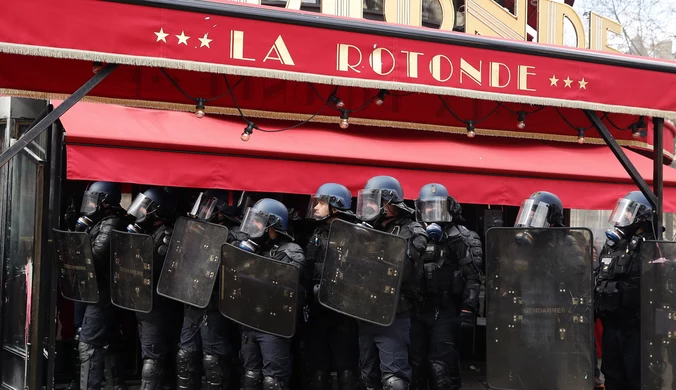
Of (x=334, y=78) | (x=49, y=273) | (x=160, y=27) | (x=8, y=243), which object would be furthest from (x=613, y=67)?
(x=8, y=243)

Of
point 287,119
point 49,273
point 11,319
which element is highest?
point 287,119

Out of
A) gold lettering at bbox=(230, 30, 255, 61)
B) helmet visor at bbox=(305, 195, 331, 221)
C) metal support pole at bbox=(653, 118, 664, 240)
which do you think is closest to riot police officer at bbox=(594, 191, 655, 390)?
metal support pole at bbox=(653, 118, 664, 240)

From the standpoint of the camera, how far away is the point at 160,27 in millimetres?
4699

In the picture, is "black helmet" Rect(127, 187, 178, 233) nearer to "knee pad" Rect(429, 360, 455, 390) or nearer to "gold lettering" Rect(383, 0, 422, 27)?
"knee pad" Rect(429, 360, 455, 390)

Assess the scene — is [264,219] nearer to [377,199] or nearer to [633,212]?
[377,199]

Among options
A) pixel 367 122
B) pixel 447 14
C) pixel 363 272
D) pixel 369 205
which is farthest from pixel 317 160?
pixel 447 14

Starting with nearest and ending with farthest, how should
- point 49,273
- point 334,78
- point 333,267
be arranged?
point 334,78 < point 333,267 < point 49,273

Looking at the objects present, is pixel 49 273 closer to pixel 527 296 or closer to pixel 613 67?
pixel 527 296

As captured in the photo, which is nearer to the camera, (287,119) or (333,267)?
(333,267)

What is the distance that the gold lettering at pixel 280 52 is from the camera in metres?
4.96

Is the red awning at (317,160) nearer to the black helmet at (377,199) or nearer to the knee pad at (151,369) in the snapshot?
the black helmet at (377,199)

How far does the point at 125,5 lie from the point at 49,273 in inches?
108

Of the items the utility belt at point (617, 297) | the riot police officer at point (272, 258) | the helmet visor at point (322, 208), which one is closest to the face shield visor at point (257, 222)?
the riot police officer at point (272, 258)

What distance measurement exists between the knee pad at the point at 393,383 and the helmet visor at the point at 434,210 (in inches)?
57.1
